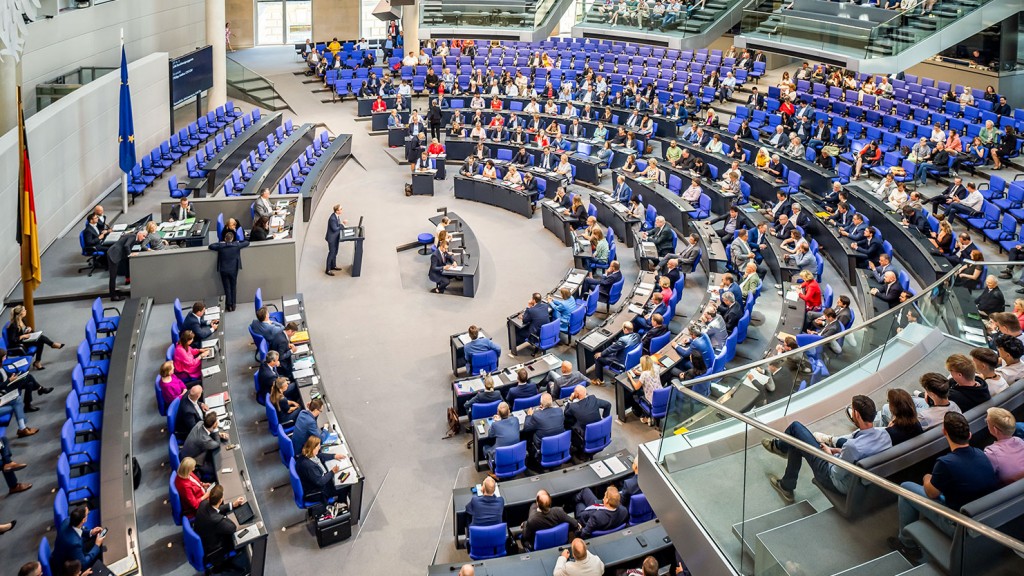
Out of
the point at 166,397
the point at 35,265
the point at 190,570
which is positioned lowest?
the point at 190,570

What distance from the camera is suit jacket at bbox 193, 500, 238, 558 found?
29.1 ft

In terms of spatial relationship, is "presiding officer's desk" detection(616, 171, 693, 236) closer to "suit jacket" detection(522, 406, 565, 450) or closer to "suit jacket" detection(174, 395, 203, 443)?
"suit jacket" detection(522, 406, 565, 450)

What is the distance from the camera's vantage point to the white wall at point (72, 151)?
604 inches

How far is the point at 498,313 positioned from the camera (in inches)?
645

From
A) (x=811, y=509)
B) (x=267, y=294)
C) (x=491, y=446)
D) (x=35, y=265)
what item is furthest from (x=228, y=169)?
(x=811, y=509)

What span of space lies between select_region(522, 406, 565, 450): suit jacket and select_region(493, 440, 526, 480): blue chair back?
0.29 meters

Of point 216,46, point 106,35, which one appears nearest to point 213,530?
point 106,35

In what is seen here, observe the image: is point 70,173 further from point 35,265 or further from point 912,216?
point 912,216

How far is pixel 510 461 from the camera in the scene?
36.0ft

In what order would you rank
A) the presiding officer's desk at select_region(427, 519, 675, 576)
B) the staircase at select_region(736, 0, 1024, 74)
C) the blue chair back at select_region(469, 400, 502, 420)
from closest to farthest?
the presiding officer's desk at select_region(427, 519, 675, 576), the blue chair back at select_region(469, 400, 502, 420), the staircase at select_region(736, 0, 1024, 74)

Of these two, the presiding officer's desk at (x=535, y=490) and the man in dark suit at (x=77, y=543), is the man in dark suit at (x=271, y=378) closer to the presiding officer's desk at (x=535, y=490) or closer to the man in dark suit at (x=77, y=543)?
the presiding officer's desk at (x=535, y=490)

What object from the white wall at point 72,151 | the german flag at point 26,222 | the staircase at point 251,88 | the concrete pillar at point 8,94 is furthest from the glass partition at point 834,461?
the staircase at point 251,88

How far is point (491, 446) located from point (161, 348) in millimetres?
6167

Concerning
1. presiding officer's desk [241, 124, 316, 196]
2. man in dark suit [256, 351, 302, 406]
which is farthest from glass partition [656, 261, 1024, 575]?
presiding officer's desk [241, 124, 316, 196]
